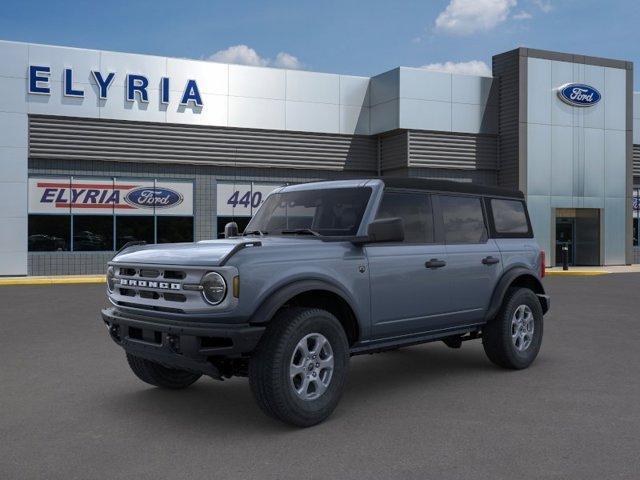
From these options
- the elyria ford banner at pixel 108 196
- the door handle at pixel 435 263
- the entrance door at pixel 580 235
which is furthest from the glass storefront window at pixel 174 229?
the door handle at pixel 435 263

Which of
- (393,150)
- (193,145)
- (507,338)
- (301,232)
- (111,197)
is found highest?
(393,150)

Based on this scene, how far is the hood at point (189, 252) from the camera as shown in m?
4.92

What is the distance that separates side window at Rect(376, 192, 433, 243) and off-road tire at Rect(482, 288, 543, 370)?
52.5 inches

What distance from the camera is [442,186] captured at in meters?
6.63

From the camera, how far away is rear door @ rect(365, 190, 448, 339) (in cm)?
571

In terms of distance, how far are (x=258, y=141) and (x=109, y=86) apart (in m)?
5.46

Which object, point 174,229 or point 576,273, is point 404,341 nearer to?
point 174,229

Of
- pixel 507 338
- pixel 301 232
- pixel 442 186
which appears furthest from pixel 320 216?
pixel 507 338

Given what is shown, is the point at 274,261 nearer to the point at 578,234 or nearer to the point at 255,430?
the point at 255,430

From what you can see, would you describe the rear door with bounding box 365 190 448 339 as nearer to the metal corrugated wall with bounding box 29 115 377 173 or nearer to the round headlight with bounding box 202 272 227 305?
the round headlight with bounding box 202 272 227 305

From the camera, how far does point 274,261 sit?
4.97 meters

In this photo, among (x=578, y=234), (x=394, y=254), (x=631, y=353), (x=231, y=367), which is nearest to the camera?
(x=231, y=367)

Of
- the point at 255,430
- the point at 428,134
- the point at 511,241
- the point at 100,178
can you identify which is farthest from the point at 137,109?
the point at 255,430

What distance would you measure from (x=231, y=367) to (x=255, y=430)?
19.6 inches
